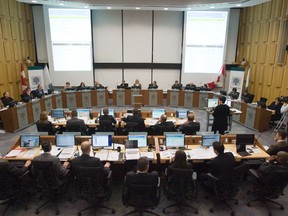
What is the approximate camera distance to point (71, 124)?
19.7 ft

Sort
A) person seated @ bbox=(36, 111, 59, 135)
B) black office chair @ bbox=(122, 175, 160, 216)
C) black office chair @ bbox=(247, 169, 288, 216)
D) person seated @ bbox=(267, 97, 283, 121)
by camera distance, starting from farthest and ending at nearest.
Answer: person seated @ bbox=(267, 97, 283, 121) < person seated @ bbox=(36, 111, 59, 135) < black office chair @ bbox=(247, 169, 288, 216) < black office chair @ bbox=(122, 175, 160, 216)

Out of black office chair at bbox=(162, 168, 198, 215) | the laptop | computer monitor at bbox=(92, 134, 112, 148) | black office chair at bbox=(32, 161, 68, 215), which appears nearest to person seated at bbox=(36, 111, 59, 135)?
computer monitor at bbox=(92, 134, 112, 148)

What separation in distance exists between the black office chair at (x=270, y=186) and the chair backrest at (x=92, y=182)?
2.53 meters

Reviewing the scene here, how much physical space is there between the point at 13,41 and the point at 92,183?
30.3 feet

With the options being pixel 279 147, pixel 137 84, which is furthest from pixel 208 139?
pixel 137 84

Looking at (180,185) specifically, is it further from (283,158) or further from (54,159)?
(54,159)

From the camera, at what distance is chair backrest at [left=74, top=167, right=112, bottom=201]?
11.4 feet

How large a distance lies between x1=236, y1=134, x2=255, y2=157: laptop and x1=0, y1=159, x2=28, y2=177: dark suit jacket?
4079 millimetres

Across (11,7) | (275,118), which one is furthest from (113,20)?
(275,118)

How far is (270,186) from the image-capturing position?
378cm

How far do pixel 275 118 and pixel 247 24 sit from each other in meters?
5.54

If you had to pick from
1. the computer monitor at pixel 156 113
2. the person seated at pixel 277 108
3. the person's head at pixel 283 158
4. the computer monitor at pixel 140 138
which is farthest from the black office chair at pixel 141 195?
the person seated at pixel 277 108

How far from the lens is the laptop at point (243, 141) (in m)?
4.80

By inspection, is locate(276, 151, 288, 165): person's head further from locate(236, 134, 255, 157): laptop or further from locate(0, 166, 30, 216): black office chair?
locate(0, 166, 30, 216): black office chair
